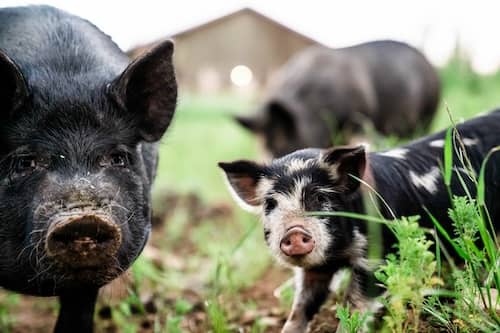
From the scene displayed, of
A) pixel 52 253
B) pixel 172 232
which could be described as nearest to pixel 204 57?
pixel 172 232

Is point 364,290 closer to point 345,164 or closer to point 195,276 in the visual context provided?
point 345,164

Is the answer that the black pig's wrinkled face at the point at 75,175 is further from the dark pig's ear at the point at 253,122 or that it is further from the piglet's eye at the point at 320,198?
the dark pig's ear at the point at 253,122

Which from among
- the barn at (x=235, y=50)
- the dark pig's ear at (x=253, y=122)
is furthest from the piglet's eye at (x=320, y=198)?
the barn at (x=235, y=50)

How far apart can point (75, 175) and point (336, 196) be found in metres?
1.07

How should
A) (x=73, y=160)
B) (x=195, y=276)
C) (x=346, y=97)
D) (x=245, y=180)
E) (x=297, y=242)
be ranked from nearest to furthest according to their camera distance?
1. (x=297, y=242)
2. (x=73, y=160)
3. (x=245, y=180)
4. (x=195, y=276)
5. (x=346, y=97)

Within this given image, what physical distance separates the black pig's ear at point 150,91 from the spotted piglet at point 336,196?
442 millimetres

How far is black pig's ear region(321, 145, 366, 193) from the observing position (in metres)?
3.18

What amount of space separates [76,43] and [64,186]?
3.66 ft

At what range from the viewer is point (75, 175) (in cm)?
303

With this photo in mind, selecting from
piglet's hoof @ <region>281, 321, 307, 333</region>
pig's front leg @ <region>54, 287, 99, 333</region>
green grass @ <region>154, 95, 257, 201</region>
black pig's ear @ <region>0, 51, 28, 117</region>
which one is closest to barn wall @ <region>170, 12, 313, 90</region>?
green grass @ <region>154, 95, 257, 201</region>

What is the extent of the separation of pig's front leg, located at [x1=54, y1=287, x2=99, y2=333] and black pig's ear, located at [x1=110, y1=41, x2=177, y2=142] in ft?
2.62

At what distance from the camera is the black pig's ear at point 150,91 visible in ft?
11.2

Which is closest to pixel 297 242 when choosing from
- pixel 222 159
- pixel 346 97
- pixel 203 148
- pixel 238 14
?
pixel 346 97

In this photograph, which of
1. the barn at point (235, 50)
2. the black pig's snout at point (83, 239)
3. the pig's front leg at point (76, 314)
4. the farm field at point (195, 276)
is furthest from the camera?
the barn at point (235, 50)
